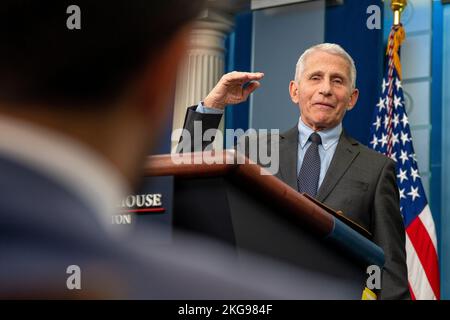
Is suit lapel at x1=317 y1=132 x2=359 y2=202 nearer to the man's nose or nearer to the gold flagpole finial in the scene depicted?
the man's nose

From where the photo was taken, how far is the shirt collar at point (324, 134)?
2.50 m

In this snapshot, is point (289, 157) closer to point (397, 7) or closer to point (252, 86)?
point (252, 86)

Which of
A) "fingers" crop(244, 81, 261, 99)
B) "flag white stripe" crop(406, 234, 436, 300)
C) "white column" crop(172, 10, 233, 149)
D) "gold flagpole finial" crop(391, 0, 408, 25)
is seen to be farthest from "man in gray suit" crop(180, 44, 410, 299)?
"white column" crop(172, 10, 233, 149)

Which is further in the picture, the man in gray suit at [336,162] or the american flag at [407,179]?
the american flag at [407,179]

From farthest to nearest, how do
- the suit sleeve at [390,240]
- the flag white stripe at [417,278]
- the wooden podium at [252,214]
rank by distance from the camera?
the flag white stripe at [417,278]
the suit sleeve at [390,240]
the wooden podium at [252,214]

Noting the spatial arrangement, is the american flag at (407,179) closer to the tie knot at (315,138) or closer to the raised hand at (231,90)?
the tie knot at (315,138)

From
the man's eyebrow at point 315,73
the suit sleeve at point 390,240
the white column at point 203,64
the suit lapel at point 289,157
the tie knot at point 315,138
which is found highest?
the white column at point 203,64

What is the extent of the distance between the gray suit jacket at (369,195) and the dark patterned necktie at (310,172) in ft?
0.07

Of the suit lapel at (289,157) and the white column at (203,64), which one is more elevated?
the white column at (203,64)

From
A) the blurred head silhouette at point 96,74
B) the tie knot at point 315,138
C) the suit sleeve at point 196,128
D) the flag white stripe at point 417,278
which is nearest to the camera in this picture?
the blurred head silhouette at point 96,74

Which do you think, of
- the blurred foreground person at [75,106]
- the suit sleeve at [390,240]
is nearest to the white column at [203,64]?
the suit sleeve at [390,240]

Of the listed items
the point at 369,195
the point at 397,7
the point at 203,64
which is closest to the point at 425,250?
the point at 397,7

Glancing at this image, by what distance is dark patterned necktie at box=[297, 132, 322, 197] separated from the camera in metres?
2.31

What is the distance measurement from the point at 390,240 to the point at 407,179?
10.7 feet
